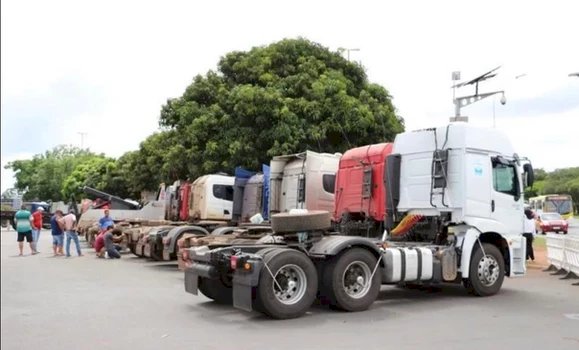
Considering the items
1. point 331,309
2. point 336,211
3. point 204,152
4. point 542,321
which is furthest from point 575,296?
point 204,152

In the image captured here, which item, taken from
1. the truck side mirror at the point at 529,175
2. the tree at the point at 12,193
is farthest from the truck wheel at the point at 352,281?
the tree at the point at 12,193

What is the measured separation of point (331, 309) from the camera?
9.20m

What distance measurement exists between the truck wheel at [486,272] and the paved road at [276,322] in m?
0.21

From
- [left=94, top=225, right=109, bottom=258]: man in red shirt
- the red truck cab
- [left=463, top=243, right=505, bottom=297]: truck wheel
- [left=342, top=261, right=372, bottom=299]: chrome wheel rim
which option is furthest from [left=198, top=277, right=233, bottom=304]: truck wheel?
[left=94, top=225, right=109, bottom=258]: man in red shirt

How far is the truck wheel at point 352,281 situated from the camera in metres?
8.86

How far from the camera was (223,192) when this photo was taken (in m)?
19.4

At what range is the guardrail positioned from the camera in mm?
13414

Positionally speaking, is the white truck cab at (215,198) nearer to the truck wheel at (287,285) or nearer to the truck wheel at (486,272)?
the truck wheel at (486,272)

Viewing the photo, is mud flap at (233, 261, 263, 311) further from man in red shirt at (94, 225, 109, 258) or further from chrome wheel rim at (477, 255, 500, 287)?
man in red shirt at (94, 225, 109, 258)

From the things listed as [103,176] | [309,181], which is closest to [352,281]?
[309,181]

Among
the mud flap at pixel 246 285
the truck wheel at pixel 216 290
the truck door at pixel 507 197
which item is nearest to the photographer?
the mud flap at pixel 246 285

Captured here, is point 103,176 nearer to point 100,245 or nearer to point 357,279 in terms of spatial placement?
point 100,245

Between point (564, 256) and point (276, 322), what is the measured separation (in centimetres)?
871

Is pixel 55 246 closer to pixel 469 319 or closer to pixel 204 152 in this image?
pixel 204 152
